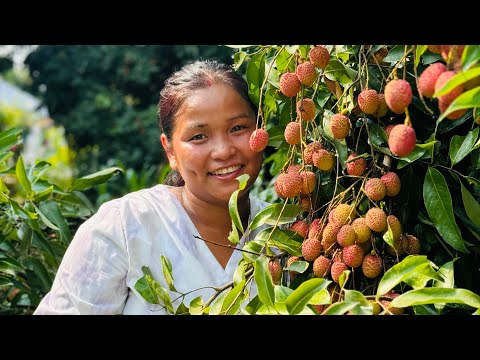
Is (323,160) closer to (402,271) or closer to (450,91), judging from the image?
(402,271)

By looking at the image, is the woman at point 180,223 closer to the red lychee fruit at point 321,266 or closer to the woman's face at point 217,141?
the woman's face at point 217,141

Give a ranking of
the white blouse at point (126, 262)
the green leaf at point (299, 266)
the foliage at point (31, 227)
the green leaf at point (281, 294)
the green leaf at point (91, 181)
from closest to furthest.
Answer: the green leaf at point (281, 294) < the green leaf at point (299, 266) < the white blouse at point (126, 262) < the foliage at point (31, 227) < the green leaf at point (91, 181)

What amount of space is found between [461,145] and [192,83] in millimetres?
587

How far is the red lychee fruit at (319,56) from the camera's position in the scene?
0.90 metres

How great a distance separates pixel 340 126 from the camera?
0.95 meters

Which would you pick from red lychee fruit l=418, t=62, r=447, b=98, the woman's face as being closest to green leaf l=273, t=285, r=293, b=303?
red lychee fruit l=418, t=62, r=447, b=98

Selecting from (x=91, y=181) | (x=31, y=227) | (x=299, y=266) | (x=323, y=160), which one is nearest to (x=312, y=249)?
(x=299, y=266)

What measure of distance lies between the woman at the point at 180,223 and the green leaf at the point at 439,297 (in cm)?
55

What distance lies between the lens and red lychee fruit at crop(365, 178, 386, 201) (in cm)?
92

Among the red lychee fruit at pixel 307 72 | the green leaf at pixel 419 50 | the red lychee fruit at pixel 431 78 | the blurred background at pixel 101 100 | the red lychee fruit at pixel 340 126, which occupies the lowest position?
the blurred background at pixel 101 100

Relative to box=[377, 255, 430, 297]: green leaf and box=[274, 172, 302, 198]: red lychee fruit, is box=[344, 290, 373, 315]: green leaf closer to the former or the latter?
box=[377, 255, 430, 297]: green leaf

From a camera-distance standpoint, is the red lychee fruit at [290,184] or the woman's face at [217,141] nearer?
the red lychee fruit at [290,184]

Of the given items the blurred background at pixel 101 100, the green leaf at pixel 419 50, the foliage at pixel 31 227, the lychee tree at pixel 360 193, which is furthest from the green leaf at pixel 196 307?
the blurred background at pixel 101 100
